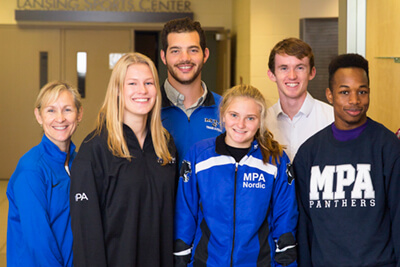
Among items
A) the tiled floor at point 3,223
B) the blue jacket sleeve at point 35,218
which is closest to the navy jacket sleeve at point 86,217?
the blue jacket sleeve at point 35,218

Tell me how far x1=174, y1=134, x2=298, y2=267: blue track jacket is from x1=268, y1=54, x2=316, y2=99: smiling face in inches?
17.3

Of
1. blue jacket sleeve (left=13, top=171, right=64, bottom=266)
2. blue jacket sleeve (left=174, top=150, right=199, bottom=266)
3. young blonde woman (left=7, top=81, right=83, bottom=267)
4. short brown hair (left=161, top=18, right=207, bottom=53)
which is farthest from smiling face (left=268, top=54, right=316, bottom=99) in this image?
blue jacket sleeve (left=13, top=171, right=64, bottom=266)

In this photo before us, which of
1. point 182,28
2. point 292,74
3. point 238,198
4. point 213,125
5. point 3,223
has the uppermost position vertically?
point 182,28

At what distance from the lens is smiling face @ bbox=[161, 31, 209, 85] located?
2.56 meters

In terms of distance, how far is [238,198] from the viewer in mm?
2096

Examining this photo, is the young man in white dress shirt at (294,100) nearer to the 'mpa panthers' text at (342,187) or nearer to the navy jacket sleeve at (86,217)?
the 'mpa panthers' text at (342,187)

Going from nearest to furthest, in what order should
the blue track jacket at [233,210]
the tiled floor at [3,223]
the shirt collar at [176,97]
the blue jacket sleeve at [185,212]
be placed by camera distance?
the blue track jacket at [233,210], the blue jacket sleeve at [185,212], the shirt collar at [176,97], the tiled floor at [3,223]

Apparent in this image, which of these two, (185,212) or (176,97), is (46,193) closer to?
(185,212)

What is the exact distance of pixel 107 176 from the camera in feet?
6.64

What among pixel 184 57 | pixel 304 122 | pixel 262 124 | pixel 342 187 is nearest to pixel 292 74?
pixel 304 122

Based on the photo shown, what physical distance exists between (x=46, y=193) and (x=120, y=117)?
17.4 inches

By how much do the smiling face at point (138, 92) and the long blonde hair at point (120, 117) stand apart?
0.06ft

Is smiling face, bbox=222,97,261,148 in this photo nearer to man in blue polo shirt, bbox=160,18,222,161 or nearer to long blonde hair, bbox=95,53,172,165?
long blonde hair, bbox=95,53,172,165

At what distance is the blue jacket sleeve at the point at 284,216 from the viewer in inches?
83.0
